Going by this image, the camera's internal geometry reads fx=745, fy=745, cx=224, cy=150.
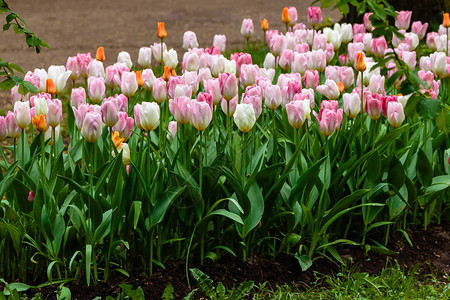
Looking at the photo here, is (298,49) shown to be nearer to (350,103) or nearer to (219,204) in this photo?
(350,103)

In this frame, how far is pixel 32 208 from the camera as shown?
3043mm

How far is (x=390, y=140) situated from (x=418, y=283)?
2.09 ft

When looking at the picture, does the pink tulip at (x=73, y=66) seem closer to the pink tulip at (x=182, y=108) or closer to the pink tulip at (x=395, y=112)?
the pink tulip at (x=182, y=108)

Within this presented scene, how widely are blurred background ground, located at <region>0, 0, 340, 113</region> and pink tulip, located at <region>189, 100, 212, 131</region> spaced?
13.9 ft

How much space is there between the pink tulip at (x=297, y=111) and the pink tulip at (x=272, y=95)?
154mm

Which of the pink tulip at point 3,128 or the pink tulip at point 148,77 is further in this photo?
the pink tulip at point 148,77

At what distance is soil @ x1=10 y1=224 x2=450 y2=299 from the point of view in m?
2.99

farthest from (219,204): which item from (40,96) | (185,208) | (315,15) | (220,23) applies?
(220,23)

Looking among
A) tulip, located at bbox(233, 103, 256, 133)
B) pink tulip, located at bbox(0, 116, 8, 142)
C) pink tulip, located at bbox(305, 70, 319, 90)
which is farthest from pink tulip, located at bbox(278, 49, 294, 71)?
pink tulip, located at bbox(0, 116, 8, 142)

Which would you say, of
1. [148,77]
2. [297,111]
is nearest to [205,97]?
[297,111]

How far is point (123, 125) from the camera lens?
120 inches

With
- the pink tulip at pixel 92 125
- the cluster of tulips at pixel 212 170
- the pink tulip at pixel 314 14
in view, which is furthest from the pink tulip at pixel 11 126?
the pink tulip at pixel 314 14

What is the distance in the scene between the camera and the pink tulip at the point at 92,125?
2.80m

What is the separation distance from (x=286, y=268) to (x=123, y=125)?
0.93m
